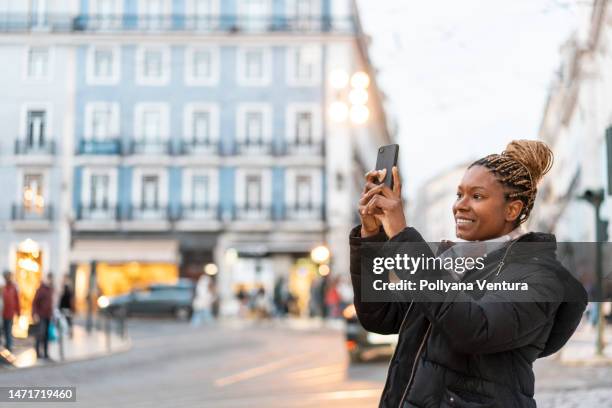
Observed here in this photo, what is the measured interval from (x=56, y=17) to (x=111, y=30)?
45cm

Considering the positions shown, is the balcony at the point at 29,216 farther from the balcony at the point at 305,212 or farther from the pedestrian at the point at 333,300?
the pedestrian at the point at 333,300

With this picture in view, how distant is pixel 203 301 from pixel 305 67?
17513 mm

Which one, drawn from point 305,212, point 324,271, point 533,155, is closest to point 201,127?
point 533,155

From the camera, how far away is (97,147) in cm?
414

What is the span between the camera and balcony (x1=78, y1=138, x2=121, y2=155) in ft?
13.1

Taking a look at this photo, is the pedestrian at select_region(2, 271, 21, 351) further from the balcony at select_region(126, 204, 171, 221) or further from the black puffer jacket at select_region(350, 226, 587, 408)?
the black puffer jacket at select_region(350, 226, 587, 408)

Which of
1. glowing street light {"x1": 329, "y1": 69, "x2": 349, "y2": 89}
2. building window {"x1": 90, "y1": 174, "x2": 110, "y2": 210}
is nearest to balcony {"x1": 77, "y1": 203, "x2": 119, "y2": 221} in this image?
building window {"x1": 90, "y1": 174, "x2": 110, "y2": 210}

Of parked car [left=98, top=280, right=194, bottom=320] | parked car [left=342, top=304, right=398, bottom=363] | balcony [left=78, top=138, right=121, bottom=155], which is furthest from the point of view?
parked car [left=98, top=280, right=194, bottom=320]

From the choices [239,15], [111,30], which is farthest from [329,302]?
[111,30]

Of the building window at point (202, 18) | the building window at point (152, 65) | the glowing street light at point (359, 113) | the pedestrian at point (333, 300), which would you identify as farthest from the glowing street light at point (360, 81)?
the pedestrian at point (333, 300)

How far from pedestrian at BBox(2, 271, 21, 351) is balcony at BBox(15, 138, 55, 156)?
19.3 inches

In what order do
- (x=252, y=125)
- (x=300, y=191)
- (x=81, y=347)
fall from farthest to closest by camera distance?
(x=81, y=347) → (x=300, y=191) → (x=252, y=125)

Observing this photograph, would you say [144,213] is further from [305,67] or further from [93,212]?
[93,212]

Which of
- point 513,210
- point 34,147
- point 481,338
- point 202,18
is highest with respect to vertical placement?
point 202,18
